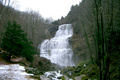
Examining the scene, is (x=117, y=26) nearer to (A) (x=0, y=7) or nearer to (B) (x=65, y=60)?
(A) (x=0, y=7)

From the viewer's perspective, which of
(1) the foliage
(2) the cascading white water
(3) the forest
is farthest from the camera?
(2) the cascading white water

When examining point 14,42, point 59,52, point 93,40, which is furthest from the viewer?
point 59,52

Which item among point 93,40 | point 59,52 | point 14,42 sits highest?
point 93,40

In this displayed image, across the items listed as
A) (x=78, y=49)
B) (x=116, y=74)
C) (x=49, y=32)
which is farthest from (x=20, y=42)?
(x=49, y=32)

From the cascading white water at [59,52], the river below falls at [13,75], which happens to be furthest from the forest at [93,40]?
the river below falls at [13,75]

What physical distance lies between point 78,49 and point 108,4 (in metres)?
17.6

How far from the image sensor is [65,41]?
1074 inches

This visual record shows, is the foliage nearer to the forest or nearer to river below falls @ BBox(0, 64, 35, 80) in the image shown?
the forest

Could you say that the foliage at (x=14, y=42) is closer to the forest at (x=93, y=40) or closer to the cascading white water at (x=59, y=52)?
the forest at (x=93, y=40)

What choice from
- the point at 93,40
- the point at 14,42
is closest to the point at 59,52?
the point at 14,42

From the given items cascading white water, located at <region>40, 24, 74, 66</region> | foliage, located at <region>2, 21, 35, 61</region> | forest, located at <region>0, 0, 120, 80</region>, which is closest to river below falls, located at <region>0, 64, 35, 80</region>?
forest, located at <region>0, 0, 120, 80</region>

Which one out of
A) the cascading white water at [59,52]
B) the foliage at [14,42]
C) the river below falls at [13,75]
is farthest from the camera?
the cascading white water at [59,52]

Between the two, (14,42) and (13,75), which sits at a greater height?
(14,42)

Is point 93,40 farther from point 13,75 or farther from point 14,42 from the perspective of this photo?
point 14,42
